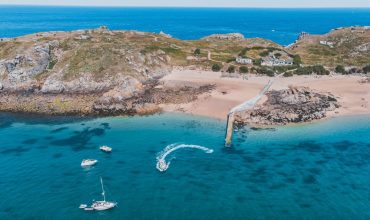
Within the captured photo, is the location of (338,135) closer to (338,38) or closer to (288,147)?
(288,147)

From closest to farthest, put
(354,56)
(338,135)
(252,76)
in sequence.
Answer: (338,135) → (252,76) → (354,56)

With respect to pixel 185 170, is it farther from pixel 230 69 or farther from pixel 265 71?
pixel 265 71

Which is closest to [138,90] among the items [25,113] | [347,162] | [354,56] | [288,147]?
[25,113]

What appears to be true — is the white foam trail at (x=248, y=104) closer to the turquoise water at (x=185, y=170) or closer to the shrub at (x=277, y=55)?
the turquoise water at (x=185, y=170)

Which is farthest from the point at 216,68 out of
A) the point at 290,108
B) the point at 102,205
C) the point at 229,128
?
the point at 102,205

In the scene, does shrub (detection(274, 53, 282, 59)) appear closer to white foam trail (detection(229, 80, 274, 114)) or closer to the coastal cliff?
the coastal cliff
